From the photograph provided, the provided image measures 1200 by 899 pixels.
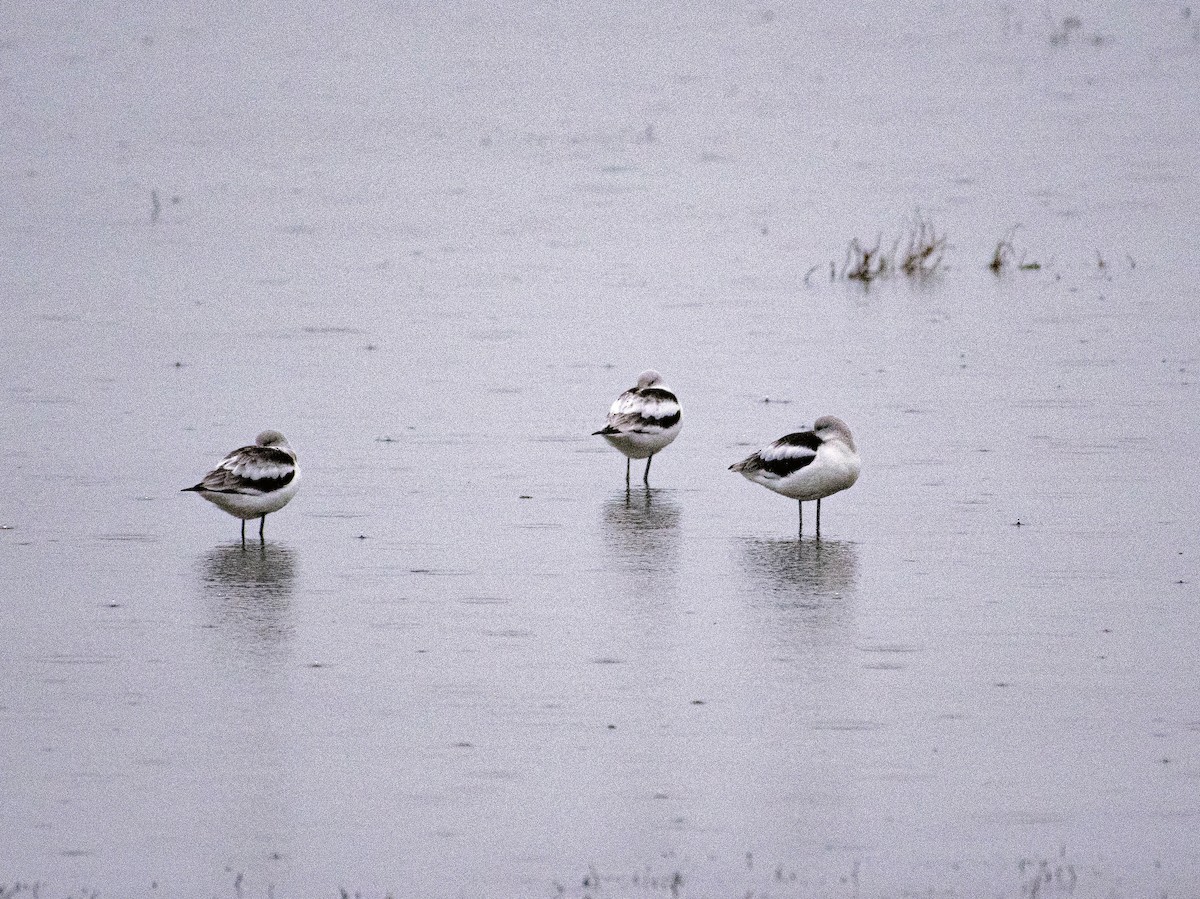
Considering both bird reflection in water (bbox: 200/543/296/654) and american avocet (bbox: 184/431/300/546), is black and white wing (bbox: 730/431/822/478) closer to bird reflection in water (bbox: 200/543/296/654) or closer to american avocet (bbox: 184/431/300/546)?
american avocet (bbox: 184/431/300/546)

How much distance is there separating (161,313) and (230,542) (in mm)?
9779

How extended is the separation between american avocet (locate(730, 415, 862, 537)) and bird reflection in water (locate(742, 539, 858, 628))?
17.3 inches

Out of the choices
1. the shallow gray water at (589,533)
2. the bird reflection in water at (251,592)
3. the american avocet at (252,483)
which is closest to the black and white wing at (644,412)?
the shallow gray water at (589,533)

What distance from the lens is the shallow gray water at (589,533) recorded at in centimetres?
843

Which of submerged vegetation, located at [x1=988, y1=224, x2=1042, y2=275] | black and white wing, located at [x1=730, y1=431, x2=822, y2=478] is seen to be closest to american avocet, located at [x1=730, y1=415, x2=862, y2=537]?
black and white wing, located at [x1=730, y1=431, x2=822, y2=478]

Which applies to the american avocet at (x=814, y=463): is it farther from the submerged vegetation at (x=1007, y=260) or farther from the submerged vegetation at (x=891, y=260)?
the submerged vegetation at (x=1007, y=260)

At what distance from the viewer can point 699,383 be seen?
19.8m

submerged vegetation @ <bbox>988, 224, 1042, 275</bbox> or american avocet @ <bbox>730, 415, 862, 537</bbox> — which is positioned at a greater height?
submerged vegetation @ <bbox>988, 224, 1042, 275</bbox>

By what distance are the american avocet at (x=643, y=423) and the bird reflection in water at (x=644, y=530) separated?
464mm

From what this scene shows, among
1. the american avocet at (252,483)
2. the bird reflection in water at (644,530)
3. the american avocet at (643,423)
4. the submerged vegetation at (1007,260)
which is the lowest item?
the bird reflection in water at (644,530)

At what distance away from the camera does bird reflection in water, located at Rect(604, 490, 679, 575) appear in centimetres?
1317

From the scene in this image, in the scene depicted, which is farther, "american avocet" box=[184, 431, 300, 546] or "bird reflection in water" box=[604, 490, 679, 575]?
"american avocet" box=[184, 431, 300, 546]

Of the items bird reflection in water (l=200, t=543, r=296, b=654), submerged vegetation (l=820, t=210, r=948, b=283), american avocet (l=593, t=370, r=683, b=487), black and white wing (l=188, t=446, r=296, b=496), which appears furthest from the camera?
submerged vegetation (l=820, t=210, r=948, b=283)

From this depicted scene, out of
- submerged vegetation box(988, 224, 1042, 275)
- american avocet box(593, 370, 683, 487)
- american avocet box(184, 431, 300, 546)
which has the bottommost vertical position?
american avocet box(184, 431, 300, 546)
